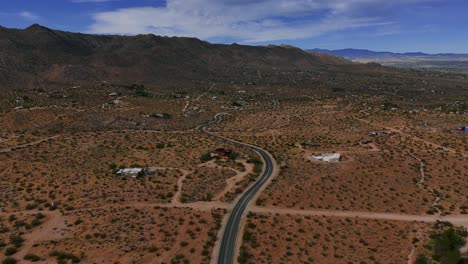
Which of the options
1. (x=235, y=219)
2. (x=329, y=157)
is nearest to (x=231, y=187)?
(x=235, y=219)

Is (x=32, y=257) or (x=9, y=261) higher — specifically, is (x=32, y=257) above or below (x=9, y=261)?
below

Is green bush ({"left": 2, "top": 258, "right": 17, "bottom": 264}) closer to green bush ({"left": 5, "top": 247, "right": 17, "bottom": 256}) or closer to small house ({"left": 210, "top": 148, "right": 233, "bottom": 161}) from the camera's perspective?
green bush ({"left": 5, "top": 247, "right": 17, "bottom": 256})

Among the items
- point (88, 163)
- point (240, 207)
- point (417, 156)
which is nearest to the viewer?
point (240, 207)

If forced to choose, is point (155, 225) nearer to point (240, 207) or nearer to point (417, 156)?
point (240, 207)

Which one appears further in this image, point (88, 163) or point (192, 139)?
point (192, 139)

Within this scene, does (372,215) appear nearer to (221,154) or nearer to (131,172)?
(221,154)

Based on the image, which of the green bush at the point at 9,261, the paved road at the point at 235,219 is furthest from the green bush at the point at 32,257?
the paved road at the point at 235,219

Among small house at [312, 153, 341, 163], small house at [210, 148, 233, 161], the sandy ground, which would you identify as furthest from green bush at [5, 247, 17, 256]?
small house at [312, 153, 341, 163]

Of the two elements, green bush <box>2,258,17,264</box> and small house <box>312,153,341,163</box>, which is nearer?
green bush <box>2,258,17,264</box>

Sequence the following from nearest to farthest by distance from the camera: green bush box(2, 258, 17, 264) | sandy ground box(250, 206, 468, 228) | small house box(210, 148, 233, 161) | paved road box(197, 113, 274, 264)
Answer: green bush box(2, 258, 17, 264)
paved road box(197, 113, 274, 264)
sandy ground box(250, 206, 468, 228)
small house box(210, 148, 233, 161)

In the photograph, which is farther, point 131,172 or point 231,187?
point 131,172

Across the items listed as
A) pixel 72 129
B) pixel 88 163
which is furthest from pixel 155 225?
pixel 72 129
